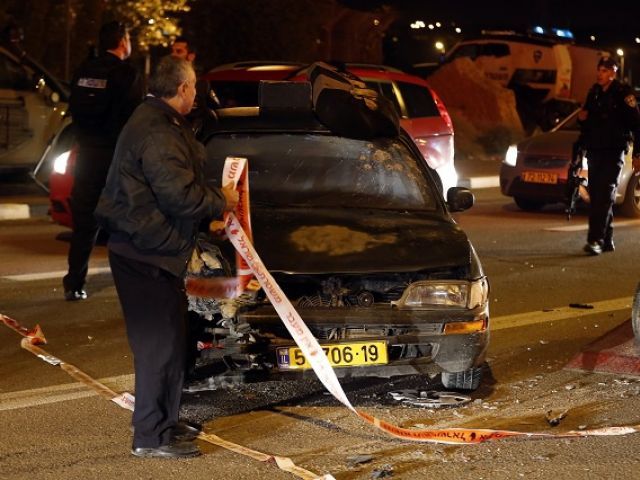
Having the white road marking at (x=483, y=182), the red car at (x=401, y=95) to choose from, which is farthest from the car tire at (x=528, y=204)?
the white road marking at (x=483, y=182)

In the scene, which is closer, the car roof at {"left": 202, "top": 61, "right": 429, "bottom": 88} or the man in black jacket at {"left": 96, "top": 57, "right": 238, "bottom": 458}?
the man in black jacket at {"left": 96, "top": 57, "right": 238, "bottom": 458}

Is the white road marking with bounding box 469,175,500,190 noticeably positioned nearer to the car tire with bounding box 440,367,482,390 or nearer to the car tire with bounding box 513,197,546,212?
the car tire with bounding box 513,197,546,212

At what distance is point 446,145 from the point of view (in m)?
15.7

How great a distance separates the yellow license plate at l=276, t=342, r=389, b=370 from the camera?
6.54 metres

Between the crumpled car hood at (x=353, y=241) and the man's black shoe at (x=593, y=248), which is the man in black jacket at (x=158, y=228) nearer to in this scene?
the crumpled car hood at (x=353, y=241)

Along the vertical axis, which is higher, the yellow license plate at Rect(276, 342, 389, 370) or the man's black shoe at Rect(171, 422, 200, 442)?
the yellow license plate at Rect(276, 342, 389, 370)

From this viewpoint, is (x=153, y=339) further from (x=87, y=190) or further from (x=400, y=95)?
(x=400, y=95)

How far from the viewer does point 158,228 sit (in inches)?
226

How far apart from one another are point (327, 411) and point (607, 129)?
6.30 m

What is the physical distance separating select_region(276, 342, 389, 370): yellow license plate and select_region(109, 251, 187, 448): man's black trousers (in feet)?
2.66

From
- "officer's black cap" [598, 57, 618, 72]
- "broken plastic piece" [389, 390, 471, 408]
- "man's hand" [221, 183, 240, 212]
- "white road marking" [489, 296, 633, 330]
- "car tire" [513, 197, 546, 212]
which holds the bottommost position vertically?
"car tire" [513, 197, 546, 212]

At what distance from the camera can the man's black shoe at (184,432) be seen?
6.19 metres

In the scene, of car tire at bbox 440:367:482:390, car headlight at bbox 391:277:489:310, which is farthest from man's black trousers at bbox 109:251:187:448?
car tire at bbox 440:367:482:390

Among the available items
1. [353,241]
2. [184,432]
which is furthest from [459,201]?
[184,432]
